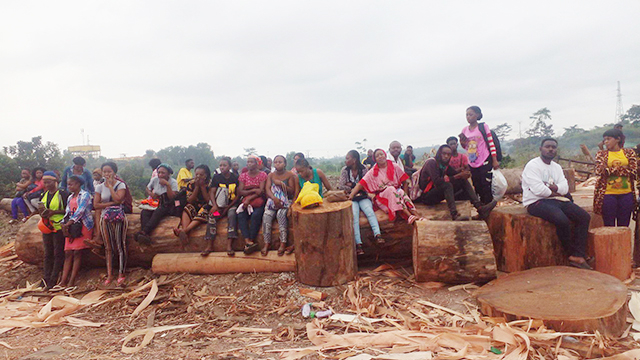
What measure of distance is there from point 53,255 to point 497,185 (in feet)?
23.9

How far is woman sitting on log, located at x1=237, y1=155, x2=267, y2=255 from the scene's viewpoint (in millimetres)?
5406

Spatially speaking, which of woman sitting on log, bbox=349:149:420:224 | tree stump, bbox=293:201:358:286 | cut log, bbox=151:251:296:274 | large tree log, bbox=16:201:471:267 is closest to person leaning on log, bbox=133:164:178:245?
large tree log, bbox=16:201:471:267

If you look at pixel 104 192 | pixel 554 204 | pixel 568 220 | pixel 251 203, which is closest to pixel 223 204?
pixel 251 203

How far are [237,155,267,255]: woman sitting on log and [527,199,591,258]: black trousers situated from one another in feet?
12.3

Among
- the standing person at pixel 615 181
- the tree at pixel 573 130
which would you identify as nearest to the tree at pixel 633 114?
the tree at pixel 573 130

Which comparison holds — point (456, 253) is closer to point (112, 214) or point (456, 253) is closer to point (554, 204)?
point (554, 204)

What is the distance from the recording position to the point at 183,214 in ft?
19.2

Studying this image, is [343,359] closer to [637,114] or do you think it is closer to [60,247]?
[60,247]

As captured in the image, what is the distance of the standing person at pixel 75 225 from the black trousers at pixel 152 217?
2.61 ft

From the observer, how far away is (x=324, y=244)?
455cm

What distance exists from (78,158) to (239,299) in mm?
4894

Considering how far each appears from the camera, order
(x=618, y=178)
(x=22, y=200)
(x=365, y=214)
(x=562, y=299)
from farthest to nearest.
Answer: (x=22, y=200)
(x=365, y=214)
(x=618, y=178)
(x=562, y=299)

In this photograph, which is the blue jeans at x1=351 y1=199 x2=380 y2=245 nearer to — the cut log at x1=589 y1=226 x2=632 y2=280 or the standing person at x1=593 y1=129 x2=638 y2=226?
the cut log at x1=589 y1=226 x2=632 y2=280

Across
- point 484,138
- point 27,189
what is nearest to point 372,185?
point 484,138
